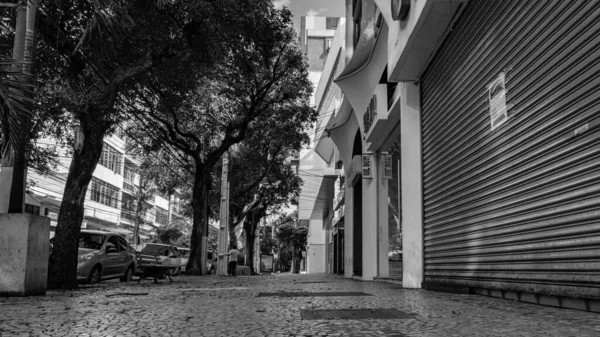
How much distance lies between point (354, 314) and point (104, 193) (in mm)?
43273

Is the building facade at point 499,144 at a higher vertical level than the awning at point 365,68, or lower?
lower

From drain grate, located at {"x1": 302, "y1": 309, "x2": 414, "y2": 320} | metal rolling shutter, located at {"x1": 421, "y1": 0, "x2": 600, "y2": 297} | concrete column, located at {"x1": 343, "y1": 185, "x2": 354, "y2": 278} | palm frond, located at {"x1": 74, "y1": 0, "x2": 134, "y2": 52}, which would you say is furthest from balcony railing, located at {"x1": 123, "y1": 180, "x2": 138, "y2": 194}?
drain grate, located at {"x1": 302, "y1": 309, "x2": 414, "y2": 320}

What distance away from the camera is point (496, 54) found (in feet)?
21.5

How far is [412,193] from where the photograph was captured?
10.3 metres

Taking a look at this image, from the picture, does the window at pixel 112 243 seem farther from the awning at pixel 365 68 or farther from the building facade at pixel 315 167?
the building facade at pixel 315 167

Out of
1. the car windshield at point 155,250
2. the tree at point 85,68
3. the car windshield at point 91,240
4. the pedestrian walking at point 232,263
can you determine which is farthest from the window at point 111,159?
the tree at point 85,68

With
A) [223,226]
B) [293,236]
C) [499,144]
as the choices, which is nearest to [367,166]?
[499,144]

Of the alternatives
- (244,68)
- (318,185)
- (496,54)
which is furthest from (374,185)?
(318,185)

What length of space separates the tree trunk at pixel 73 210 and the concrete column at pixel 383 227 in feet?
25.1

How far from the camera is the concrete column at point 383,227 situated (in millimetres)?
15320

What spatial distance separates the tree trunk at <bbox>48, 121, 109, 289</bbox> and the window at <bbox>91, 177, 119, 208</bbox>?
30.4 meters

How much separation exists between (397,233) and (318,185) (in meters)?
23.9

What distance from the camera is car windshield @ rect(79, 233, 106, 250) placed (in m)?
16.5

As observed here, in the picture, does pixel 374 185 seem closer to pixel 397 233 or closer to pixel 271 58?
pixel 397 233
